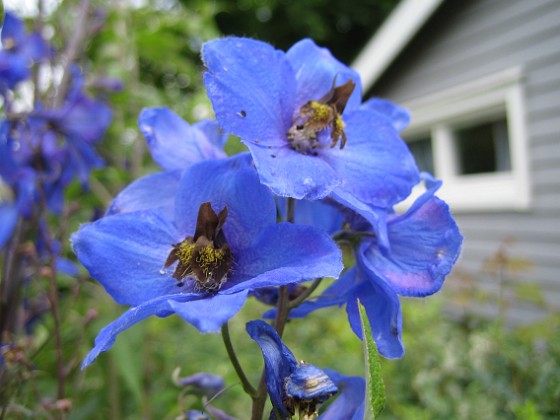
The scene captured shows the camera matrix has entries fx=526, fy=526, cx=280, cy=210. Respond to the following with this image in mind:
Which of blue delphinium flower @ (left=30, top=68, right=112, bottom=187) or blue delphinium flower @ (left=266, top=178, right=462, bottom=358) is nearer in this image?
blue delphinium flower @ (left=266, top=178, right=462, bottom=358)

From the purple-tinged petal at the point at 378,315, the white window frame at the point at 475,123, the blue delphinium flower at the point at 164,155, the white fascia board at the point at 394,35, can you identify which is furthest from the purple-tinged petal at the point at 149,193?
the white fascia board at the point at 394,35

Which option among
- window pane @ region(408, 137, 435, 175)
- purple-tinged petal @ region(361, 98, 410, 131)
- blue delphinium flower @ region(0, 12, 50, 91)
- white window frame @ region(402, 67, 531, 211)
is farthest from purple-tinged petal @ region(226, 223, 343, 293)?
window pane @ region(408, 137, 435, 175)

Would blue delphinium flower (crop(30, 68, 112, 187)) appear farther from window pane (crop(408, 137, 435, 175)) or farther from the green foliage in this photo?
window pane (crop(408, 137, 435, 175))

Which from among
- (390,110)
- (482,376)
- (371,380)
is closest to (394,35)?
(482,376)

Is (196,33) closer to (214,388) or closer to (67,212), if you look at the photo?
(67,212)

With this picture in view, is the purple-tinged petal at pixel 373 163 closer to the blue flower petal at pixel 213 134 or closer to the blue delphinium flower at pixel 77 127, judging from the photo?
the blue flower petal at pixel 213 134

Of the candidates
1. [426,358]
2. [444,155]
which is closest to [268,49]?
[426,358]
